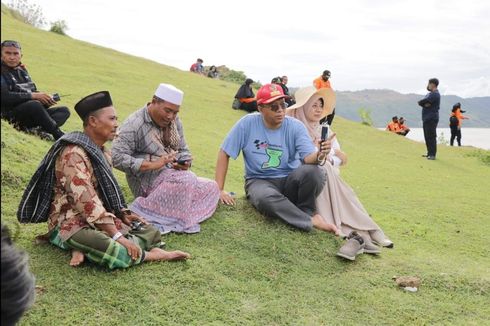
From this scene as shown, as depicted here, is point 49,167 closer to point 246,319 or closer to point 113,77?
point 246,319

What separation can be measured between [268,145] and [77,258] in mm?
2350

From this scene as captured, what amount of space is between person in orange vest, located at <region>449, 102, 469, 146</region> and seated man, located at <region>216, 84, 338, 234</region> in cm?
1565

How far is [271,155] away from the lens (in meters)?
5.20

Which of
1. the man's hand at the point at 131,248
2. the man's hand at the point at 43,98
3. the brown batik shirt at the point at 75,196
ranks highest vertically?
the man's hand at the point at 43,98

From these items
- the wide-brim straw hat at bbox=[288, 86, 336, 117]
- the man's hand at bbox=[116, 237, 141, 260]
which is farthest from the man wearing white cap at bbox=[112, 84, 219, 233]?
the wide-brim straw hat at bbox=[288, 86, 336, 117]

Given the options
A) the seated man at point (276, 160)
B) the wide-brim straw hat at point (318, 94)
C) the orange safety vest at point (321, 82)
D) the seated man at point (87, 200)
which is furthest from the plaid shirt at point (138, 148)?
the orange safety vest at point (321, 82)

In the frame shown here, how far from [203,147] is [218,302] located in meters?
7.31

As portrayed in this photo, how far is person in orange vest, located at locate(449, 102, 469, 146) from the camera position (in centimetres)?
1898

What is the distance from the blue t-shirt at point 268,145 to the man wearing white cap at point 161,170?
0.61 m

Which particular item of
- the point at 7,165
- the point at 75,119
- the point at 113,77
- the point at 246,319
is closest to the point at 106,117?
the point at 246,319

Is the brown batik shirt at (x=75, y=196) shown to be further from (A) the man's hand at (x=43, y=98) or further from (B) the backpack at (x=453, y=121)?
(B) the backpack at (x=453, y=121)

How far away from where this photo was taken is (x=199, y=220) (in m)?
4.64

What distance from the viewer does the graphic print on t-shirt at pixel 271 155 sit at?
519 cm

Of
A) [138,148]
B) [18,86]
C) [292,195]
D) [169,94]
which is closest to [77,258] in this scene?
[138,148]
